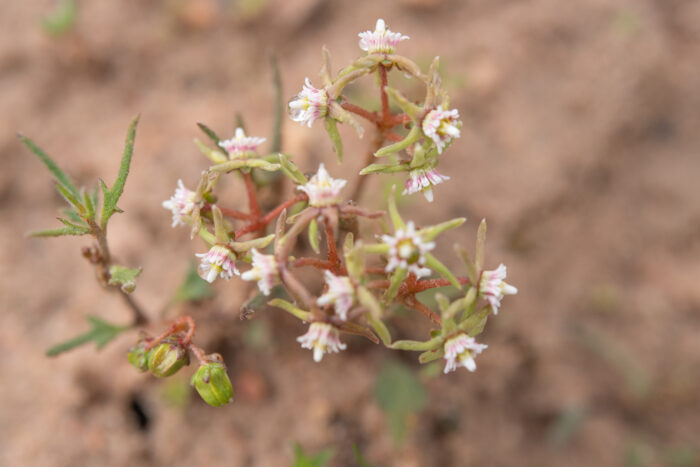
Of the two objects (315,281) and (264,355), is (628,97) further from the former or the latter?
(264,355)

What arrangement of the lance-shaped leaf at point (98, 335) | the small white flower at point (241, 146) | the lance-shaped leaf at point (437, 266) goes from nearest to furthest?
the lance-shaped leaf at point (437, 266) < the small white flower at point (241, 146) < the lance-shaped leaf at point (98, 335)

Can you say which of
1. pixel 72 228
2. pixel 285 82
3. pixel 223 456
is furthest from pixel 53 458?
pixel 285 82

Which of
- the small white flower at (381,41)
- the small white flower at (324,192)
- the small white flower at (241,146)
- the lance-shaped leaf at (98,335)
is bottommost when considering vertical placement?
the lance-shaped leaf at (98,335)

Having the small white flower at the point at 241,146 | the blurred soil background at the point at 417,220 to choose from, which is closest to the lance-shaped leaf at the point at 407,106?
the small white flower at the point at 241,146

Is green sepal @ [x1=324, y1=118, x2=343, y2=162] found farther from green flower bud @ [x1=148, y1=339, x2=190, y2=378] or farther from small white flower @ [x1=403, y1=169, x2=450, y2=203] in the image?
green flower bud @ [x1=148, y1=339, x2=190, y2=378]

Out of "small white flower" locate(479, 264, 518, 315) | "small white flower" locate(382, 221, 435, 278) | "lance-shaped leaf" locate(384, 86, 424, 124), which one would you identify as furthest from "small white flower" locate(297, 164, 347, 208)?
"small white flower" locate(479, 264, 518, 315)

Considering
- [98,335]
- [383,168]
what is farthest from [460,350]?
[98,335]

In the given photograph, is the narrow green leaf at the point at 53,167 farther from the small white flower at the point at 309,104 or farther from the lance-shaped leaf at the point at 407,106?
the lance-shaped leaf at the point at 407,106
